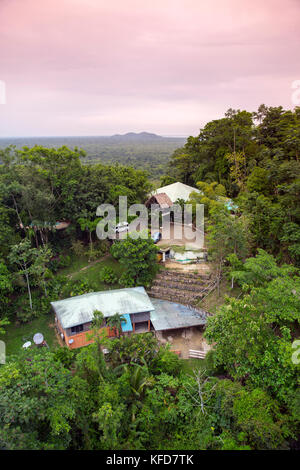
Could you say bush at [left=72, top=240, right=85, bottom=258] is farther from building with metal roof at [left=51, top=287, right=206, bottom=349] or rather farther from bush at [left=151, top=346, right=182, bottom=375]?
bush at [left=151, top=346, right=182, bottom=375]

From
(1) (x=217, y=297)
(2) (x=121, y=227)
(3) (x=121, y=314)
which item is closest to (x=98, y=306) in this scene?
(3) (x=121, y=314)

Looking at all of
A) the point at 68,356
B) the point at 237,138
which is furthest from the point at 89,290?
the point at 237,138

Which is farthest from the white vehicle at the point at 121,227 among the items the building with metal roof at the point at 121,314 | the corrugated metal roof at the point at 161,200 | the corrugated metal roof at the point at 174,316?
the corrugated metal roof at the point at 174,316

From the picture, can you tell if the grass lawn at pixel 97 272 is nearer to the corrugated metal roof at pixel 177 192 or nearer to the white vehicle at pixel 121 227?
the white vehicle at pixel 121 227

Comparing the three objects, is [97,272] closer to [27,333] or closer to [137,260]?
[137,260]

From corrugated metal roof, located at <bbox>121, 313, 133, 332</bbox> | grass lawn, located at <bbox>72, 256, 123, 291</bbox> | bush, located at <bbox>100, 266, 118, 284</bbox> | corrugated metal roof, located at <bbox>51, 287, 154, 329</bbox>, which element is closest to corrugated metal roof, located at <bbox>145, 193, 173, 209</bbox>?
grass lawn, located at <bbox>72, 256, 123, 291</bbox>
